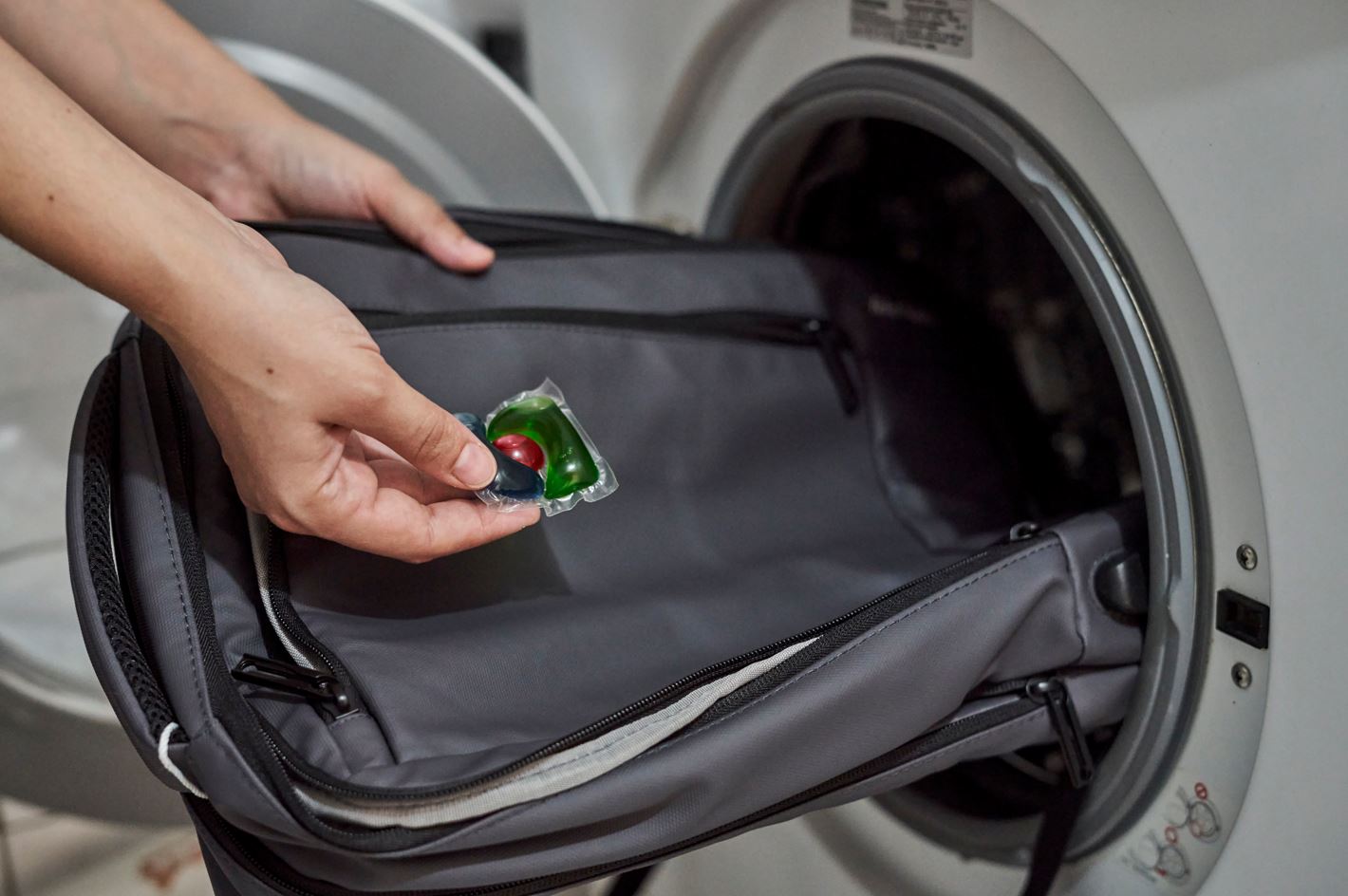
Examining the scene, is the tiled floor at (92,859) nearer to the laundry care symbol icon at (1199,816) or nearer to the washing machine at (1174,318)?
the washing machine at (1174,318)

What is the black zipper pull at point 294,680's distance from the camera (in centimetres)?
45

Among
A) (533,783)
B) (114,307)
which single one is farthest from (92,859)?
(533,783)

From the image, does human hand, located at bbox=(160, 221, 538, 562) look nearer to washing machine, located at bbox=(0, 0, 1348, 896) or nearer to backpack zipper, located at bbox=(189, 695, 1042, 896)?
backpack zipper, located at bbox=(189, 695, 1042, 896)

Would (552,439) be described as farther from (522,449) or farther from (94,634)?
(94,634)

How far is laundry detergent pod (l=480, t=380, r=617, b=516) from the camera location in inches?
21.9

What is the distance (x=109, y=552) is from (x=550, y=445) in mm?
208

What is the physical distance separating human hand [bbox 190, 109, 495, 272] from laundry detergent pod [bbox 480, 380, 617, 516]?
0.14 m

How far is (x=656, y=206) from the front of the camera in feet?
2.89

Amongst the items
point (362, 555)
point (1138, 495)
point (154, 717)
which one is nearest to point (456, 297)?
point (362, 555)

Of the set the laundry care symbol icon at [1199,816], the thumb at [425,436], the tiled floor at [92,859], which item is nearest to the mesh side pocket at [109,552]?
the thumb at [425,436]

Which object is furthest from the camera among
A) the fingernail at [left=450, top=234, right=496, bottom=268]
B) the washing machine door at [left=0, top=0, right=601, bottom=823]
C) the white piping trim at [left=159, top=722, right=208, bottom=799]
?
the washing machine door at [left=0, top=0, right=601, bottom=823]

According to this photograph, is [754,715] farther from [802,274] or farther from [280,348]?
[802,274]

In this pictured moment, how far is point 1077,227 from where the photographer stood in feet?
1.72

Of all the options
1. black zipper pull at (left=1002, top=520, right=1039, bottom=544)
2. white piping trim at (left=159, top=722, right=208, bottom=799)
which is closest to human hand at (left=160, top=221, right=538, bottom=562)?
white piping trim at (left=159, top=722, right=208, bottom=799)
